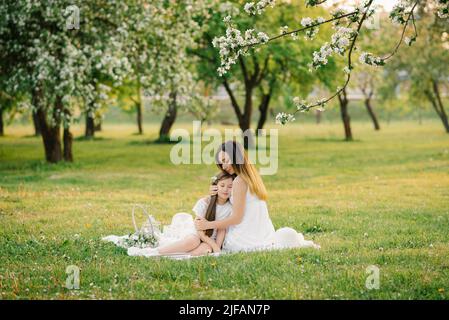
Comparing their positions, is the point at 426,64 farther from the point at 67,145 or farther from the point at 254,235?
the point at 254,235

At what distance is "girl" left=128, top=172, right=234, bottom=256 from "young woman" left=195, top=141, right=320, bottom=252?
12 cm

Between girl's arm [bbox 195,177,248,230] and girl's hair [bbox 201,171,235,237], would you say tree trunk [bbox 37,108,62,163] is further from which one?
girl's arm [bbox 195,177,248,230]

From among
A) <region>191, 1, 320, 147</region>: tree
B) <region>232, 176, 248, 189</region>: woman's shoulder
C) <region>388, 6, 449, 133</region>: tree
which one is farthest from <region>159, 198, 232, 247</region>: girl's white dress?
<region>388, 6, 449, 133</region>: tree

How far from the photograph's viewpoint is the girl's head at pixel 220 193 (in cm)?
1020

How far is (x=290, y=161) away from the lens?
97.0ft

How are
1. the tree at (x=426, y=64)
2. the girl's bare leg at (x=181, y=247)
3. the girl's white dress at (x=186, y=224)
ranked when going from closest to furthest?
the girl's bare leg at (x=181, y=247) < the girl's white dress at (x=186, y=224) < the tree at (x=426, y=64)

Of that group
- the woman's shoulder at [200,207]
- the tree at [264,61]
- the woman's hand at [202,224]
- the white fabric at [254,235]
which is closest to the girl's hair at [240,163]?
the white fabric at [254,235]

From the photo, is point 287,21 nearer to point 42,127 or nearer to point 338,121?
point 42,127

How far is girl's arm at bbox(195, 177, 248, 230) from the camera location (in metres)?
10.0

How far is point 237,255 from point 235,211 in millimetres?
783

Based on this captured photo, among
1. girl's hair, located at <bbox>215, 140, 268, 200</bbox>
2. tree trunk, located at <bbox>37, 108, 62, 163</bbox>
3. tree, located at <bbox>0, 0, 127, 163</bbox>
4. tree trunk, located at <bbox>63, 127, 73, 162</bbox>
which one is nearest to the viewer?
girl's hair, located at <bbox>215, 140, 268, 200</bbox>

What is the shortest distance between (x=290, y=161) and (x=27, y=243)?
1981 cm

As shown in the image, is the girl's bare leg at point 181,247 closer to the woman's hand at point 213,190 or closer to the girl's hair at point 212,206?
the girl's hair at point 212,206
